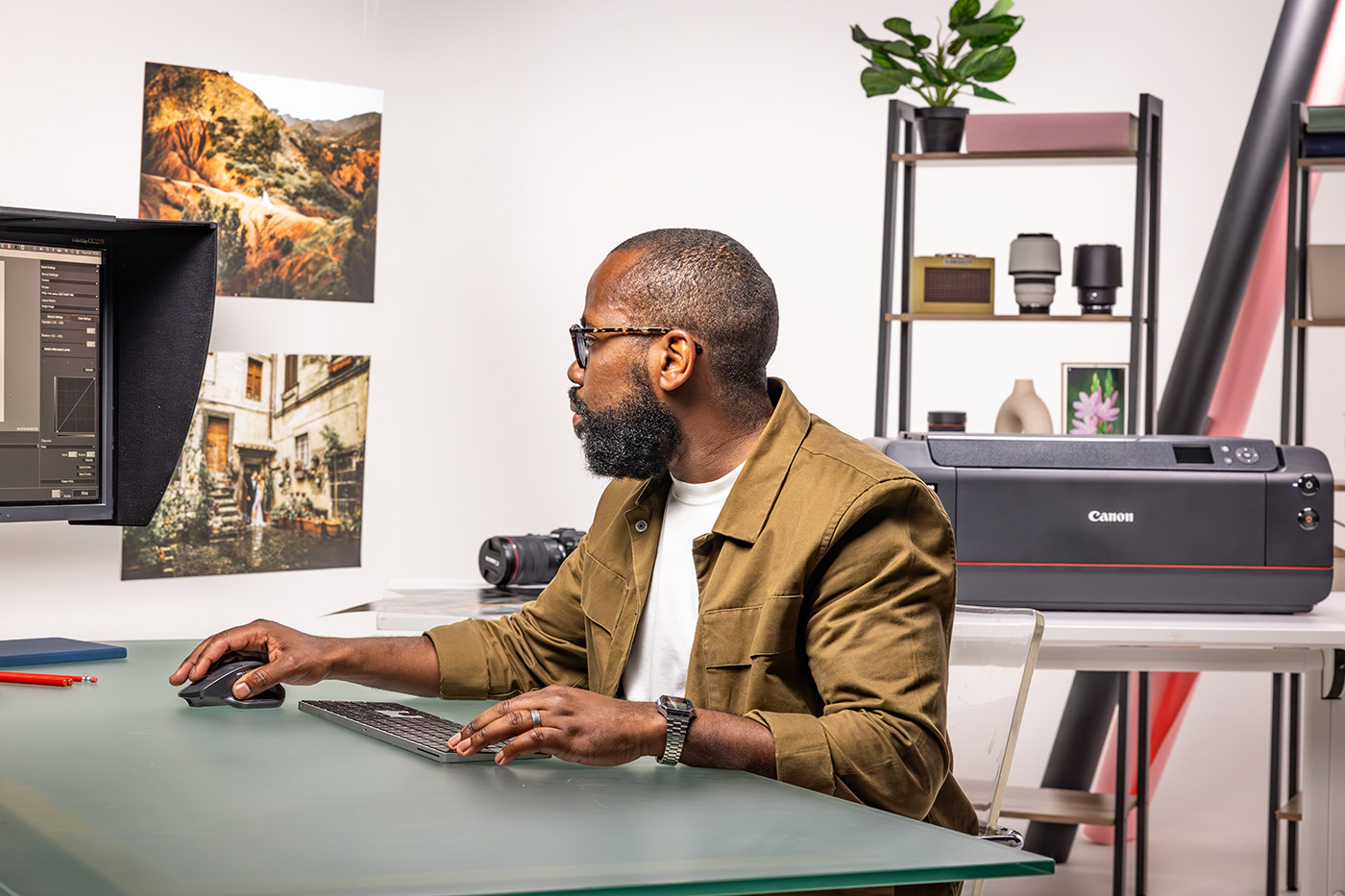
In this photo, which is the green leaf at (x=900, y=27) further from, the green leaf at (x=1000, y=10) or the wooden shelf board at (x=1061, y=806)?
the wooden shelf board at (x=1061, y=806)

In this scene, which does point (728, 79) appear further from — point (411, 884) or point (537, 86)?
point (411, 884)

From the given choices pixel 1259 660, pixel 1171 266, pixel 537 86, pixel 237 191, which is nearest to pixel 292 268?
pixel 237 191

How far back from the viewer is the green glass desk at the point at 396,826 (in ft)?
2.81

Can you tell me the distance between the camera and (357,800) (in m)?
1.05

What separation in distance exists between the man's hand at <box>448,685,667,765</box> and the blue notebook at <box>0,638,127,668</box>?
30.7 inches

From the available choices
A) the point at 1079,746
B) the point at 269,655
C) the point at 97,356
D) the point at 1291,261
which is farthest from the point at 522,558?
the point at 1291,261

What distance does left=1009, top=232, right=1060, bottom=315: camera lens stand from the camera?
9.73ft

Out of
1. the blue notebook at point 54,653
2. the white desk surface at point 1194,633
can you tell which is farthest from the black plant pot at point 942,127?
the blue notebook at point 54,653

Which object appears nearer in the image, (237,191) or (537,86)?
(237,191)

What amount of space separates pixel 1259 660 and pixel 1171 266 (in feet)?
4.78

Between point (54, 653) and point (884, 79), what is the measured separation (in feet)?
6.49

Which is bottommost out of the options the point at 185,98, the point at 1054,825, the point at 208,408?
the point at 1054,825

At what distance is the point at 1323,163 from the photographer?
291cm

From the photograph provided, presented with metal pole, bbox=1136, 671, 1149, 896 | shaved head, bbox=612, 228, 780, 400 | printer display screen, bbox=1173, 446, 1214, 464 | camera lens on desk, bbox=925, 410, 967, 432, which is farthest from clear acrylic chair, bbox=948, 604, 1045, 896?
metal pole, bbox=1136, 671, 1149, 896
